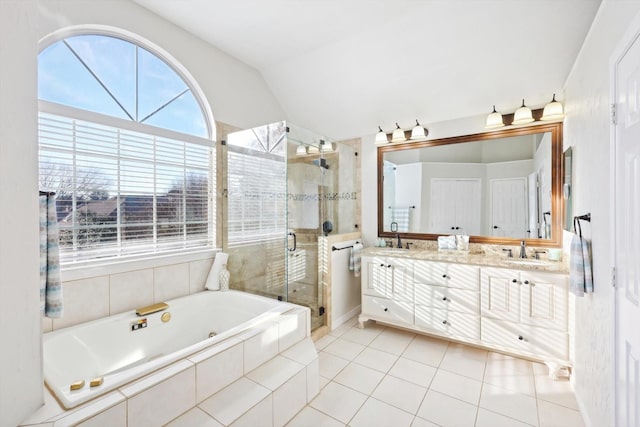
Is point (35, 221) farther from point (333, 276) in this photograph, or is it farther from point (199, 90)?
point (333, 276)

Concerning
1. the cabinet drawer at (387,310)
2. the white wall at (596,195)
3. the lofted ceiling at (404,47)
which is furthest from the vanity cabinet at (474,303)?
the lofted ceiling at (404,47)

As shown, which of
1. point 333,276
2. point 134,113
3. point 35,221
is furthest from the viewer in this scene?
point 333,276

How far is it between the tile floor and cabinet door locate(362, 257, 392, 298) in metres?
0.52

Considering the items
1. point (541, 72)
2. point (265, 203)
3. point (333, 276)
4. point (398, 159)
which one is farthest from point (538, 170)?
point (265, 203)

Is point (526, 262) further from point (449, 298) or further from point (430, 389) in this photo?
point (430, 389)

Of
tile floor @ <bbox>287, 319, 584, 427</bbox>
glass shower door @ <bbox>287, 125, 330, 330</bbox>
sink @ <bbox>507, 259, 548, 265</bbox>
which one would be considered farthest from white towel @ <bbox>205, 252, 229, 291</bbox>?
sink @ <bbox>507, 259, 548, 265</bbox>

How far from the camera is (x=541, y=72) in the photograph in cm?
244

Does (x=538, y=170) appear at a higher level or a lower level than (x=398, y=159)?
lower

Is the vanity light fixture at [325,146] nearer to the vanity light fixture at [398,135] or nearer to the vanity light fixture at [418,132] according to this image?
the vanity light fixture at [398,135]

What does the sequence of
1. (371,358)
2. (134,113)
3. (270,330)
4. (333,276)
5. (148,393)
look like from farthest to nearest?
(333,276)
(371,358)
(134,113)
(270,330)
(148,393)

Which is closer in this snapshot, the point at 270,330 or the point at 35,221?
the point at 35,221

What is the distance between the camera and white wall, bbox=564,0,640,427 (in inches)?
54.1

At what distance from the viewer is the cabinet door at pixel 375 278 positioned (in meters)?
3.09

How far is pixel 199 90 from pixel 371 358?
305cm
